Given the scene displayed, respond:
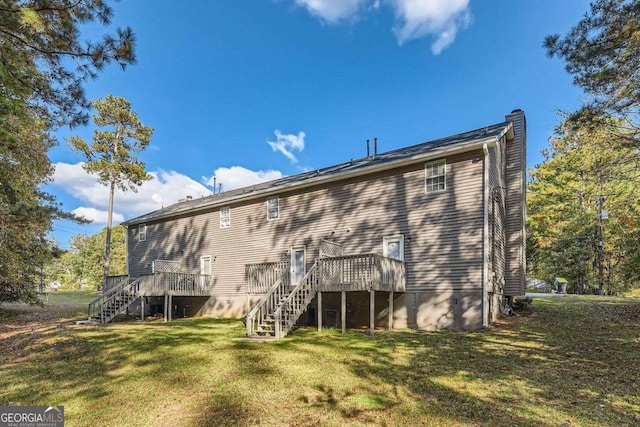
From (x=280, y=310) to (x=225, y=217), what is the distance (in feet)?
29.2

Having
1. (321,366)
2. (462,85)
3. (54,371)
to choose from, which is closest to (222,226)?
(54,371)

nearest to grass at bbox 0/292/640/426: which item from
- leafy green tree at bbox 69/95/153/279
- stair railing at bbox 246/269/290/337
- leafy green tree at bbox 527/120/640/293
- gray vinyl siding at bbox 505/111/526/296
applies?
stair railing at bbox 246/269/290/337

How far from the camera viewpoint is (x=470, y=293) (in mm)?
10641

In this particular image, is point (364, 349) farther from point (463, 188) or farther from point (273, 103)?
point (273, 103)

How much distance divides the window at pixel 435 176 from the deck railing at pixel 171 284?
12.0 metres

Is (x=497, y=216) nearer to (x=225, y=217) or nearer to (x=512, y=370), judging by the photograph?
(x=512, y=370)

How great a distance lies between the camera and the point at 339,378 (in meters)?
6.38

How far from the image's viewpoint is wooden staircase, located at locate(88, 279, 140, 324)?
14781mm

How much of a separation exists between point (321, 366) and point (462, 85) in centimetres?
1788

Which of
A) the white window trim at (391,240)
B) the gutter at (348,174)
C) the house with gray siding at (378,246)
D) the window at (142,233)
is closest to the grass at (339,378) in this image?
the house with gray siding at (378,246)

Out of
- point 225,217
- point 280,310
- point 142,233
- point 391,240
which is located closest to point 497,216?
point 391,240

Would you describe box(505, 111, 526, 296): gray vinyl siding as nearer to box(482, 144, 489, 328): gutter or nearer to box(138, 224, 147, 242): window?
box(482, 144, 489, 328): gutter

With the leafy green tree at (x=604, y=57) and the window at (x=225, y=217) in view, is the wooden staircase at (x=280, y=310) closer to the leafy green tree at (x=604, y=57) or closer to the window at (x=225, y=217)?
the window at (x=225, y=217)

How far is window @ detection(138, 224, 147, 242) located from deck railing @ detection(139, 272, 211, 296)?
6.69 metres
